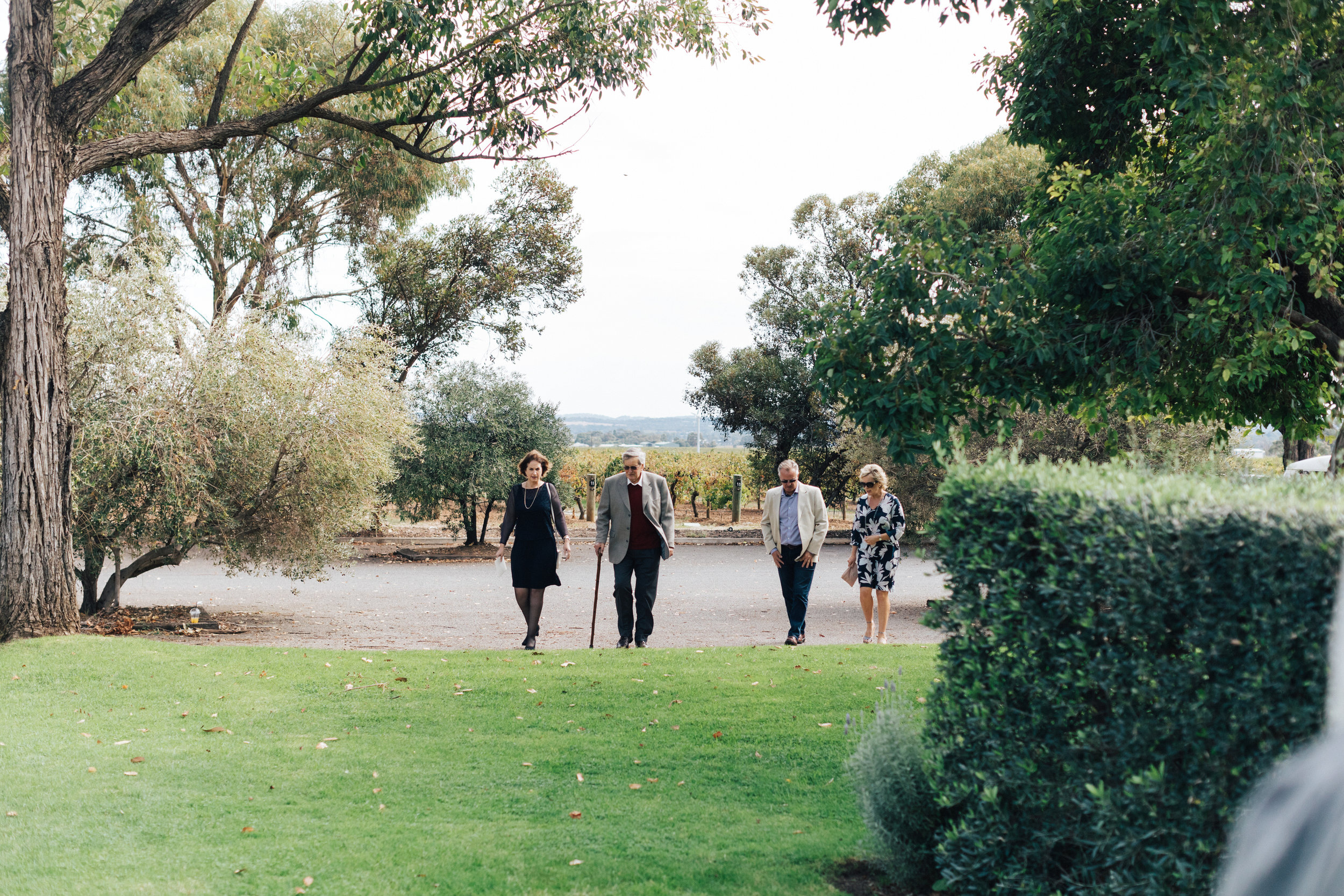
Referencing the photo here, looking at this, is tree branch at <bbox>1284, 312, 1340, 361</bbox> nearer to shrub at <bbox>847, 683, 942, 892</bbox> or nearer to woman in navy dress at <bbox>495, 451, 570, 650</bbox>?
shrub at <bbox>847, 683, 942, 892</bbox>

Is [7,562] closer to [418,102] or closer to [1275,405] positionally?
[418,102]

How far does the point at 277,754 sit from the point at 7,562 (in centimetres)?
622

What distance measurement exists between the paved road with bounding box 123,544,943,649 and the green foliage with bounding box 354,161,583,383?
7.69 m

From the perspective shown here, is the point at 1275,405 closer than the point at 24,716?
No

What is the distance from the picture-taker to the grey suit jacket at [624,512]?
10.1 meters

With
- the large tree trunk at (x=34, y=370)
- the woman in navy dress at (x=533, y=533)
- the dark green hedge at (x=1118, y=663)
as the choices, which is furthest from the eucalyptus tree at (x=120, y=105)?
the dark green hedge at (x=1118, y=663)

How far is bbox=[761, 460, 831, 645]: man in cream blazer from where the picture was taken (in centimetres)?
1027

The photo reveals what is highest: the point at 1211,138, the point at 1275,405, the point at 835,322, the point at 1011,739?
the point at 1211,138

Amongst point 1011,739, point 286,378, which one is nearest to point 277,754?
point 1011,739

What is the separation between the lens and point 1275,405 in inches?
310

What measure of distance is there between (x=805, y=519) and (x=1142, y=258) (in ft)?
15.0

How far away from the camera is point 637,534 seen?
398 inches

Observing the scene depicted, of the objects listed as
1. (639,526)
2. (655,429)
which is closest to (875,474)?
(639,526)

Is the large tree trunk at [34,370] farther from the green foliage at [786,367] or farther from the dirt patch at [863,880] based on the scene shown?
the green foliage at [786,367]
